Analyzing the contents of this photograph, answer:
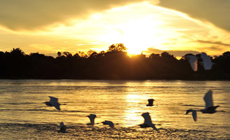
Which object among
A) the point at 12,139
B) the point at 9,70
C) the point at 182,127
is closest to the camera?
the point at 12,139

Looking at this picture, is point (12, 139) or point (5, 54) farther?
point (5, 54)

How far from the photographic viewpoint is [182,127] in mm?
29891

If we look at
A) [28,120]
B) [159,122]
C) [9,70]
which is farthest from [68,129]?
[9,70]

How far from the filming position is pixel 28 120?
110 ft

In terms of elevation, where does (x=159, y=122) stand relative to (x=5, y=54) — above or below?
below

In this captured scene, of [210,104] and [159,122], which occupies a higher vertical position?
[210,104]

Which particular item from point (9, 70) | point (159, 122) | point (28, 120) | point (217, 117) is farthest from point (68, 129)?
point (9, 70)

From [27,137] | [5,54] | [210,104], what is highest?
[5,54]

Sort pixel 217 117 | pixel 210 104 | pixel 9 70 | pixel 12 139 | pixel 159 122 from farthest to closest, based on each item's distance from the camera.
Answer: pixel 9 70 < pixel 217 117 < pixel 159 122 < pixel 12 139 < pixel 210 104

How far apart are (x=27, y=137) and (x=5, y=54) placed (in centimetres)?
17715

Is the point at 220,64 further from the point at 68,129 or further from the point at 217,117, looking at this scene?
the point at 68,129

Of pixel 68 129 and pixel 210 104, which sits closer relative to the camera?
pixel 210 104

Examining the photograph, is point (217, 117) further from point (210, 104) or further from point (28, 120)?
point (210, 104)

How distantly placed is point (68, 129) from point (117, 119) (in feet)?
22.8
